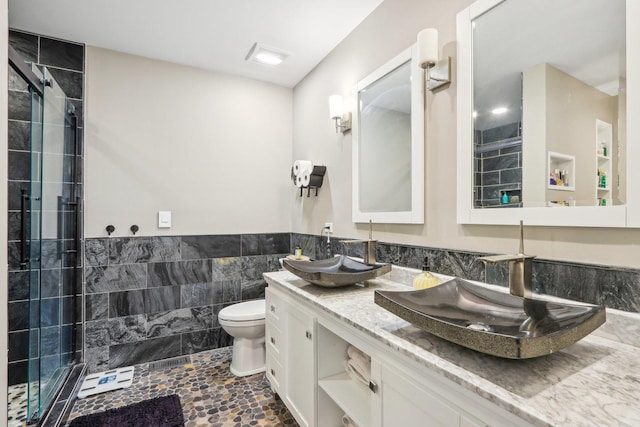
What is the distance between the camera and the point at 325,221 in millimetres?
2533

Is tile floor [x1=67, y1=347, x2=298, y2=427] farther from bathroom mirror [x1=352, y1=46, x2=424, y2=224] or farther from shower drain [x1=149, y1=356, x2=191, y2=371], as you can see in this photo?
bathroom mirror [x1=352, y1=46, x2=424, y2=224]

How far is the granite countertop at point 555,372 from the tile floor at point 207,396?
1.16 metres

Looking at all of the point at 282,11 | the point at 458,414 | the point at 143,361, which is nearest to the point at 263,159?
the point at 282,11

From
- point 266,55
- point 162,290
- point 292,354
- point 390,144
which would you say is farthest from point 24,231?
point 390,144

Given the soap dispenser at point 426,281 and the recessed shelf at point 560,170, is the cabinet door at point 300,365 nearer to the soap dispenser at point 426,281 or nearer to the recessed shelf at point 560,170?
the soap dispenser at point 426,281

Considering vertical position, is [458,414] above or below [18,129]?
below

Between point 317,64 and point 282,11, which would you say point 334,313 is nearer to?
point 282,11

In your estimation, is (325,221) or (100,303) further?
(325,221)

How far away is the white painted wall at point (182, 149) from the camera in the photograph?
237 cm

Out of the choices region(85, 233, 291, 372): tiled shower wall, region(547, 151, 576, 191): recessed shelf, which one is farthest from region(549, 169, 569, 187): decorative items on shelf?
region(85, 233, 291, 372): tiled shower wall

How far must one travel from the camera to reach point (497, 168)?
4.33 feet

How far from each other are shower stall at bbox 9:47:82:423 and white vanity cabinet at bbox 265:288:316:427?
4.34 ft

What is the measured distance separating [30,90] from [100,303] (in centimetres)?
148

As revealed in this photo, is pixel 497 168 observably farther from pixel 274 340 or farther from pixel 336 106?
pixel 274 340
